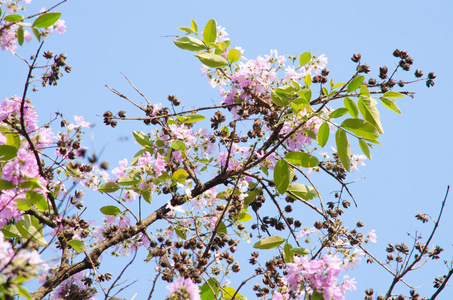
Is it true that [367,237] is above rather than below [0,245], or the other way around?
above

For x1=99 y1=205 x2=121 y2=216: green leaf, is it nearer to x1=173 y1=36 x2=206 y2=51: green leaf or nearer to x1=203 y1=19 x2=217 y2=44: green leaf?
x1=173 y1=36 x2=206 y2=51: green leaf

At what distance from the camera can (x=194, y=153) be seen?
321cm

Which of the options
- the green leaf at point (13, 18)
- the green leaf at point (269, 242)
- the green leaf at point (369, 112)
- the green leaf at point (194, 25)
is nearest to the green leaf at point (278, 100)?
the green leaf at point (369, 112)

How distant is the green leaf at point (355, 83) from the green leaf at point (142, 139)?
1479 mm

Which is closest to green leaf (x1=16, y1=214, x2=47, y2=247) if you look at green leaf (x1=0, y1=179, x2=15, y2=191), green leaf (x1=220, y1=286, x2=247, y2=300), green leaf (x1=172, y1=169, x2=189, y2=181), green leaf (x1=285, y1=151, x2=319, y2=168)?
green leaf (x1=0, y1=179, x2=15, y2=191)

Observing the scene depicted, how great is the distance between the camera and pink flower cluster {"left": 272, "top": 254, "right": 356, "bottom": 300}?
2.41 metres

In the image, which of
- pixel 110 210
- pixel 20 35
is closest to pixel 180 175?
pixel 110 210

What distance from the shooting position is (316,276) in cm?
243

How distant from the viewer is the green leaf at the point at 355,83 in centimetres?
252

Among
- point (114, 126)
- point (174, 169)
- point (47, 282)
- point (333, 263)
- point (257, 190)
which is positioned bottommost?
point (333, 263)

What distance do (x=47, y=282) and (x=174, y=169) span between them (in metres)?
1.13

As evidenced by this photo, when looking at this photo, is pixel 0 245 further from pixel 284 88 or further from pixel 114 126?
pixel 284 88

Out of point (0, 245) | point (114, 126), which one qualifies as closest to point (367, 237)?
point (114, 126)

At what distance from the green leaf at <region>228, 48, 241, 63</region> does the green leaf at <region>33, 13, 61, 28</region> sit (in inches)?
46.6
